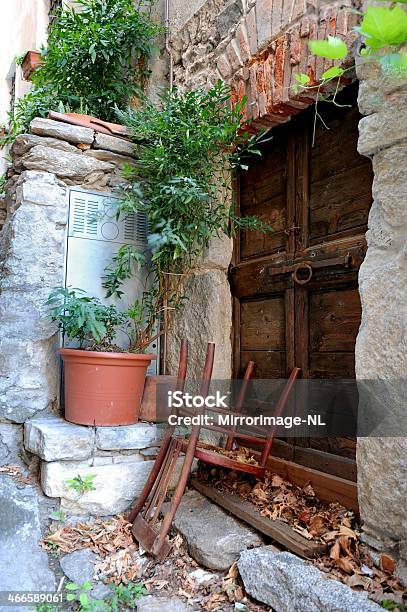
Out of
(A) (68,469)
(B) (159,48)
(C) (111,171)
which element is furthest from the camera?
(B) (159,48)

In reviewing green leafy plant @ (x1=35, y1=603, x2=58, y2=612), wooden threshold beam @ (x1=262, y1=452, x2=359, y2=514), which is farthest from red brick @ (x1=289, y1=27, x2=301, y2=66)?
green leafy plant @ (x1=35, y1=603, x2=58, y2=612)

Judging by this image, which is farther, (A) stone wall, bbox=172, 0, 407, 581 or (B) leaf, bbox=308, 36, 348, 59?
(A) stone wall, bbox=172, 0, 407, 581

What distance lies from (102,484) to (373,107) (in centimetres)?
216

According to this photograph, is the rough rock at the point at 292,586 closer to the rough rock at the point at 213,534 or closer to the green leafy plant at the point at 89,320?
the rough rock at the point at 213,534

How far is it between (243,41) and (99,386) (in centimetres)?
217

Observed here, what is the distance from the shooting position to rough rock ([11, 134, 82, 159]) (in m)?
2.86

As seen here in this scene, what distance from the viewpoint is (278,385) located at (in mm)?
2613

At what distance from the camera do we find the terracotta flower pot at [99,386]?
250 centimetres

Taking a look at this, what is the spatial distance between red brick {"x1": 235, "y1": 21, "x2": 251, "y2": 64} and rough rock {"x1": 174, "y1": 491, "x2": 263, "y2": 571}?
253 centimetres

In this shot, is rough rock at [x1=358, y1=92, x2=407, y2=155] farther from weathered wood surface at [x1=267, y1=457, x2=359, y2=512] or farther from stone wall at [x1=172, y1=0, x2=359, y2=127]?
weathered wood surface at [x1=267, y1=457, x2=359, y2=512]

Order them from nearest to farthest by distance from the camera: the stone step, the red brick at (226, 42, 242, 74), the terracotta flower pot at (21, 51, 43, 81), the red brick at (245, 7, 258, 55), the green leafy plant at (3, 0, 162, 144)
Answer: the stone step → the red brick at (245, 7, 258, 55) → the red brick at (226, 42, 242, 74) → the green leafy plant at (3, 0, 162, 144) → the terracotta flower pot at (21, 51, 43, 81)

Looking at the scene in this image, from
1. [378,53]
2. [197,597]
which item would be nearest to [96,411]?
[197,597]

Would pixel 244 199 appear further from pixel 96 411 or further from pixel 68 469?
pixel 68 469

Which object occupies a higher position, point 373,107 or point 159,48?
point 159,48
